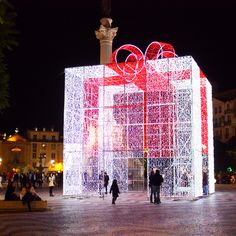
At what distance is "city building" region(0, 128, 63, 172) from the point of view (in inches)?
4003

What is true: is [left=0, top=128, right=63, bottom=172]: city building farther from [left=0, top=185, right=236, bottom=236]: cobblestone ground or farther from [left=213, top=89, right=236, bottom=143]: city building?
[left=0, top=185, right=236, bottom=236]: cobblestone ground

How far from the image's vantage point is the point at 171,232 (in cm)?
1210

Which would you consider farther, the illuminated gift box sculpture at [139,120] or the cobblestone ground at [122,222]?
the illuminated gift box sculpture at [139,120]

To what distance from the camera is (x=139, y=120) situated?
31625mm

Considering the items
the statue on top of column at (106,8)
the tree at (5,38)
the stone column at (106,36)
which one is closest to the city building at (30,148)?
the statue on top of column at (106,8)

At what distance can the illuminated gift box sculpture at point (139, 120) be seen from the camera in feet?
81.6

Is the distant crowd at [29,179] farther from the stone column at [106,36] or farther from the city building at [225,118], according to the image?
the city building at [225,118]

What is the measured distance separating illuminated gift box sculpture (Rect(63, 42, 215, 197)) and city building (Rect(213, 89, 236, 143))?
156 feet

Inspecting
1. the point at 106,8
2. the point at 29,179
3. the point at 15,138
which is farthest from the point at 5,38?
the point at 15,138

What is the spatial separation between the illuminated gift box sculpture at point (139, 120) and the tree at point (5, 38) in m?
14.2

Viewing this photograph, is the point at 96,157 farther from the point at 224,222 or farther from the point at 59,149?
the point at 59,149

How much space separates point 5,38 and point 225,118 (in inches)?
2821

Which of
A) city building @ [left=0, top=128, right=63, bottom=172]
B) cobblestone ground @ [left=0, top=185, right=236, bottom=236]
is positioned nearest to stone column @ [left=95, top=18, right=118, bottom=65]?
cobblestone ground @ [left=0, top=185, right=236, bottom=236]

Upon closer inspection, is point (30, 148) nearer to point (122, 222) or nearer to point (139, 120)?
point (139, 120)
